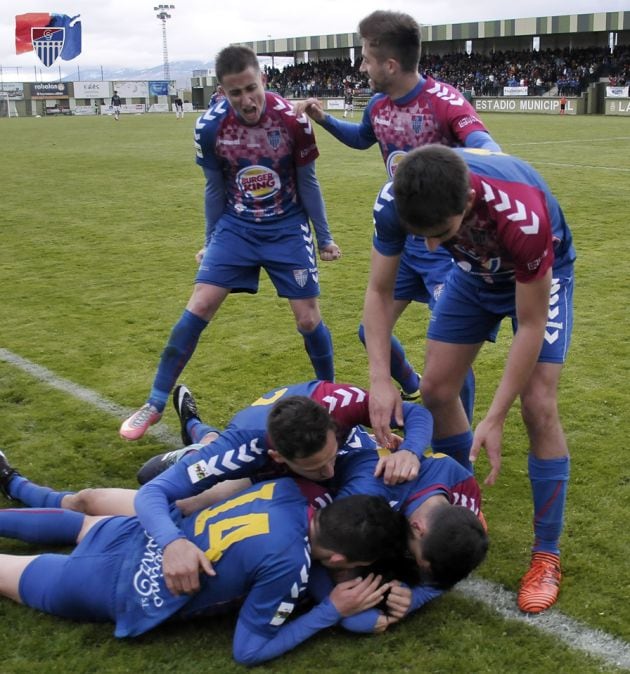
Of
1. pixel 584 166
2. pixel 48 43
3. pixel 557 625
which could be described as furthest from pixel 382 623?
pixel 48 43

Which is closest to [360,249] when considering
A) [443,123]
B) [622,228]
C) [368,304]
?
[622,228]

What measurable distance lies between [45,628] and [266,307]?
14.8 feet

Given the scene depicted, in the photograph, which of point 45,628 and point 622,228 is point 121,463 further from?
point 622,228

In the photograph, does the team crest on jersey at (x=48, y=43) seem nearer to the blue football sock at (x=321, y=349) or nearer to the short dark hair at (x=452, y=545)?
the blue football sock at (x=321, y=349)

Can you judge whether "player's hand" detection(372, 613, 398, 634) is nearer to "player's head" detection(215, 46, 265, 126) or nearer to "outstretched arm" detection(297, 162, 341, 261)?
"outstretched arm" detection(297, 162, 341, 261)

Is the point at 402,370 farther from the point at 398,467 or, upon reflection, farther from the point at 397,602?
the point at 397,602

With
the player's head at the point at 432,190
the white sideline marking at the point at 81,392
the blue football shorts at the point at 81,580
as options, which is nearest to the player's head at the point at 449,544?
the player's head at the point at 432,190

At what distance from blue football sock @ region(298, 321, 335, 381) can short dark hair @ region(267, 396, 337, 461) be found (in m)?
1.88

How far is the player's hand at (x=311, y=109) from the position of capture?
4.57 metres

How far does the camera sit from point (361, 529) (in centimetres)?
275

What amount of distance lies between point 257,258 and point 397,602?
2.46m

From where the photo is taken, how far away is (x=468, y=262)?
310 centimetres

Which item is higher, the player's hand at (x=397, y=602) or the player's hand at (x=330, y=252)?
the player's hand at (x=330, y=252)

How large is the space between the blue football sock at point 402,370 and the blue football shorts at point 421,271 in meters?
0.43
